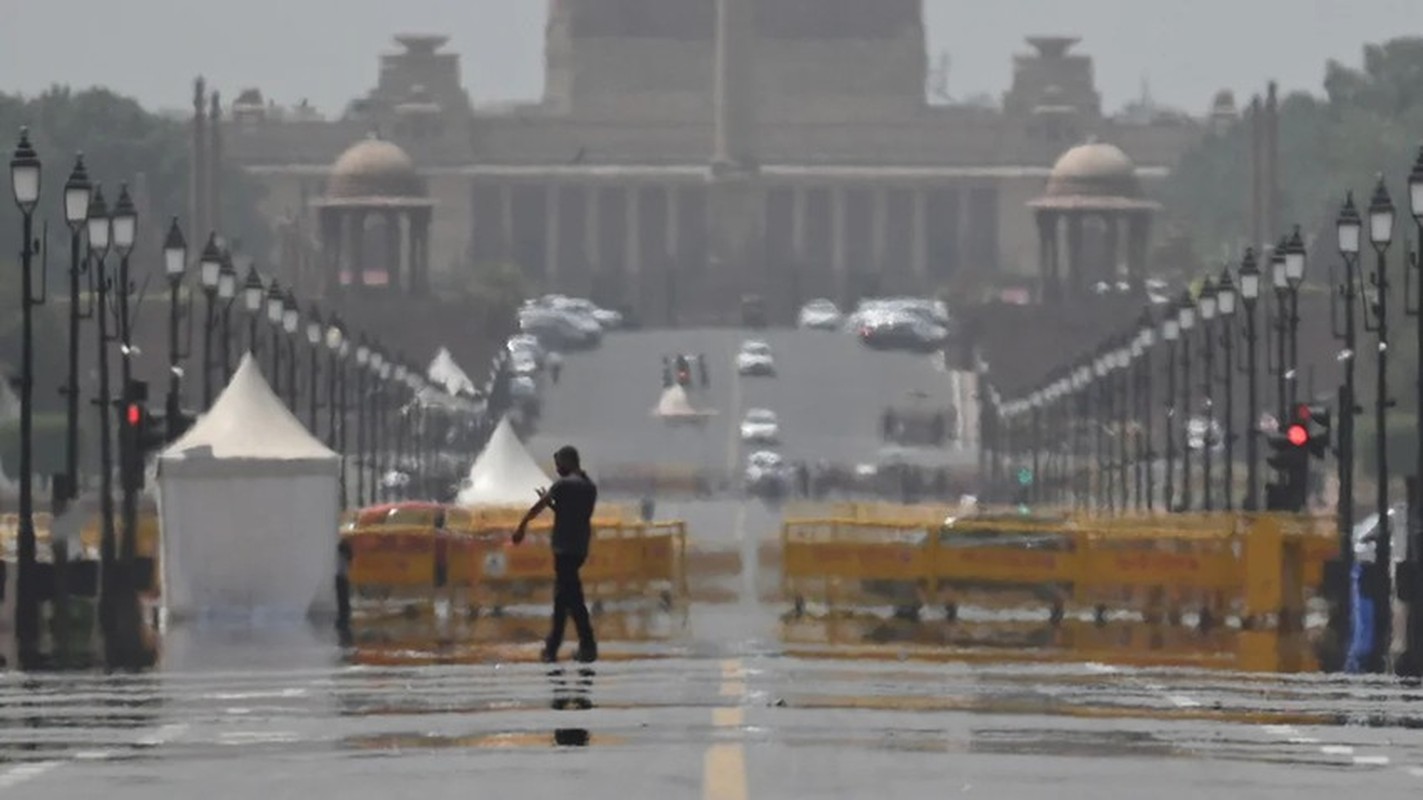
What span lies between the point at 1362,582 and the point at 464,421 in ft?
348

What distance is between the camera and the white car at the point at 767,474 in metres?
139

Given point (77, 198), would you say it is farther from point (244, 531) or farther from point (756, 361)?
point (756, 361)

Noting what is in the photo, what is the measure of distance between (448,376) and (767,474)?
24.4 m

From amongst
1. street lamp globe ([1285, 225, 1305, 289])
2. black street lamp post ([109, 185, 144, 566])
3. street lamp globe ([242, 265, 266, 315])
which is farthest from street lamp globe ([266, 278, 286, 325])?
street lamp globe ([1285, 225, 1305, 289])

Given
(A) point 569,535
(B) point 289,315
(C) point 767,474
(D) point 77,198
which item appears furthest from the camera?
(C) point 767,474

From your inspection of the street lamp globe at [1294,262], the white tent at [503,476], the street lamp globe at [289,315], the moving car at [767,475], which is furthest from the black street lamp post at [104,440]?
the moving car at [767,475]

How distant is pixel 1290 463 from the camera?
56.1 metres

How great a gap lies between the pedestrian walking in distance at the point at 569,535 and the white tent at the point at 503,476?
1688 inches

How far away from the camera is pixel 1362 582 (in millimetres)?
46375

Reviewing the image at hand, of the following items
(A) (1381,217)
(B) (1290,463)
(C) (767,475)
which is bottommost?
(B) (1290,463)

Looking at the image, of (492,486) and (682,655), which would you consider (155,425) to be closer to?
(682,655)

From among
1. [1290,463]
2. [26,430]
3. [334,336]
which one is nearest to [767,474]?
[334,336]

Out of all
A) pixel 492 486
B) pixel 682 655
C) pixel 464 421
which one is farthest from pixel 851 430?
pixel 682 655

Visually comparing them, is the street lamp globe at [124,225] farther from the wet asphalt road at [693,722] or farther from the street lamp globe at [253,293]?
the street lamp globe at [253,293]
